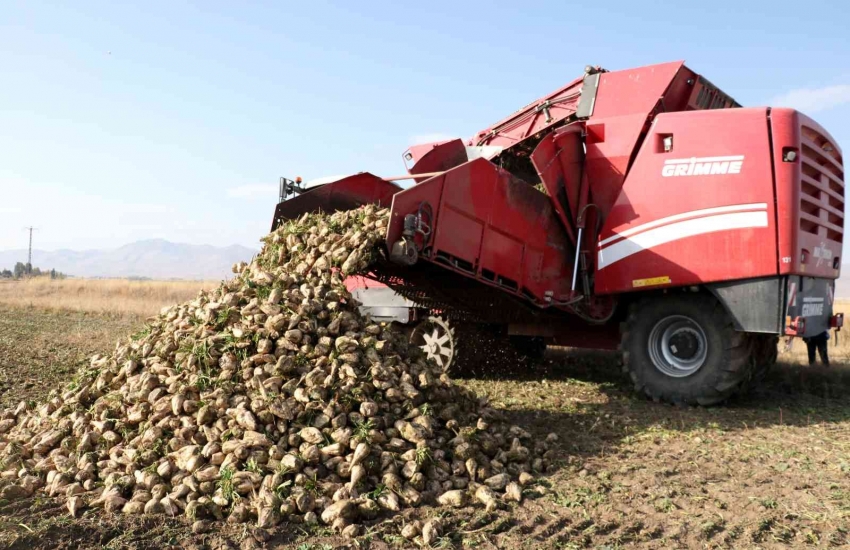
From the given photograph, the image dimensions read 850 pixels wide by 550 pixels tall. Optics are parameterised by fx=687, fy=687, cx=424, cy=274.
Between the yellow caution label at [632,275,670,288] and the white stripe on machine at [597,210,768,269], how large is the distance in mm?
278

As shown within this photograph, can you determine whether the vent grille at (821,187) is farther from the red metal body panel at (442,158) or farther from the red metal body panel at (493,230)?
the red metal body panel at (442,158)

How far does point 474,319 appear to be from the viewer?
7.63 m

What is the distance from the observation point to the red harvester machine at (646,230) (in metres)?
6.05

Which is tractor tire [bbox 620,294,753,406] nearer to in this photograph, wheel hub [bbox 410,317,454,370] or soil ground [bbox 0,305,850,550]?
soil ground [bbox 0,305,850,550]

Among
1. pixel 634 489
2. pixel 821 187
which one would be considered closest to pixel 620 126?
pixel 821 187

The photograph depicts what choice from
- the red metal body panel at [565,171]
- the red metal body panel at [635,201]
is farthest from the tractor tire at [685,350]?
the red metal body panel at [565,171]

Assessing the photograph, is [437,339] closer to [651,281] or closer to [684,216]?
[651,281]

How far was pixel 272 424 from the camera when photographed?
4.25 meters

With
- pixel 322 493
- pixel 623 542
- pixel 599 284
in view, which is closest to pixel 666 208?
pixel 599 284

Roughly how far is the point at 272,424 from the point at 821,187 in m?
5.48

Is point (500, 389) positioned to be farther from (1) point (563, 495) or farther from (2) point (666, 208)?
(1) point (563, 495)

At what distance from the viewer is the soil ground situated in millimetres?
3459

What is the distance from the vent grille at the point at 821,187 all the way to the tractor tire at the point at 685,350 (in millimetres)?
1164

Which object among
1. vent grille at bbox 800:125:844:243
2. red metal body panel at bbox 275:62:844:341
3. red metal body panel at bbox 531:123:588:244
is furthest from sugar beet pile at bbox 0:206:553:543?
vent grille at bbox 800:125:844:243
